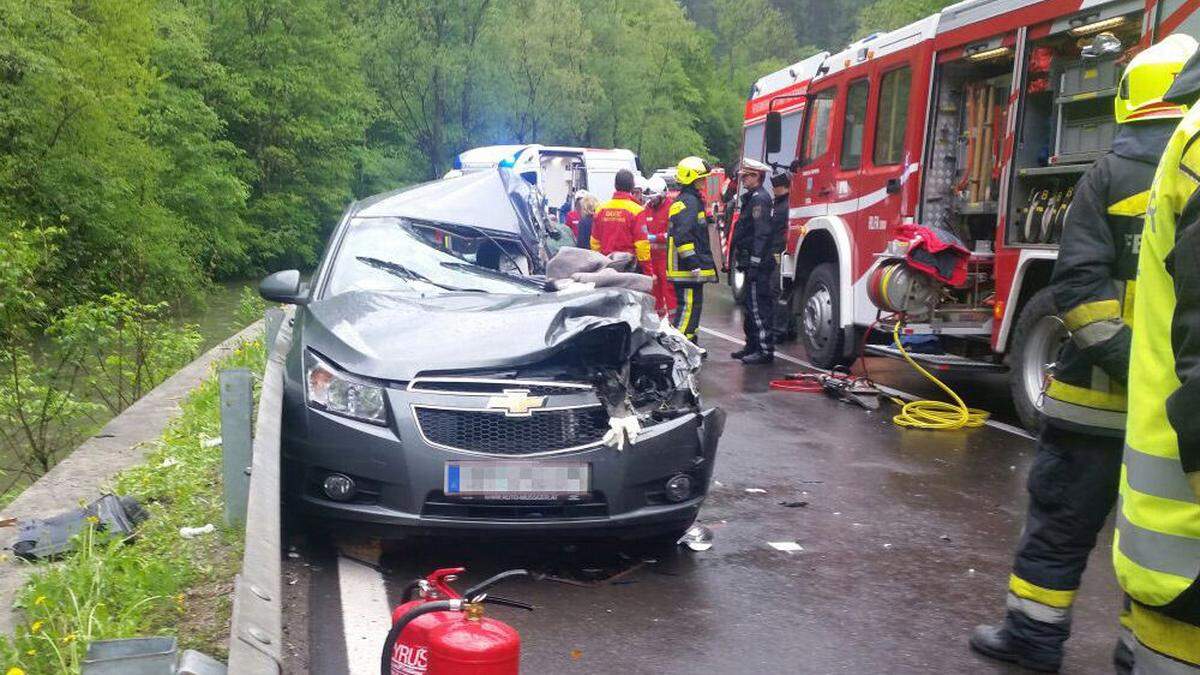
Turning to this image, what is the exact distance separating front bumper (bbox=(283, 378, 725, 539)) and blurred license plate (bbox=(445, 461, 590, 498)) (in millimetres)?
→ 29

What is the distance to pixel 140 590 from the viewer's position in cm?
405

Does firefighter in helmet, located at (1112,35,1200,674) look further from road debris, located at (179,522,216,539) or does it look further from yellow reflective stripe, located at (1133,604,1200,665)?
road debris, located at (179,522,216,539)

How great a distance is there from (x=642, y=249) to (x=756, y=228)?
117 centimetres

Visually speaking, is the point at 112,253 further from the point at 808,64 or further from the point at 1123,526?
the point at 1123,526

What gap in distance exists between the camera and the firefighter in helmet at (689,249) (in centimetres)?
1099

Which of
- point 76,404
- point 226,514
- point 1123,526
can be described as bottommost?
point 76,404

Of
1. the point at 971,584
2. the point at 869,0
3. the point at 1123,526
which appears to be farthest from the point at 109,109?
the point at 869,0

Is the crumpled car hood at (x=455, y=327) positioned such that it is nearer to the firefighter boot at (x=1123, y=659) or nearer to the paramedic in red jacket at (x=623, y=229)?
the firefighter boot at (x=1123, y=659)

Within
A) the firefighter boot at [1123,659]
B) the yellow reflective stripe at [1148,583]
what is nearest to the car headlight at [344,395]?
the firefighter boot at [1123,659]

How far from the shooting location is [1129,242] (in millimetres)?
3785

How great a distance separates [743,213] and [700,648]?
831 centimetres

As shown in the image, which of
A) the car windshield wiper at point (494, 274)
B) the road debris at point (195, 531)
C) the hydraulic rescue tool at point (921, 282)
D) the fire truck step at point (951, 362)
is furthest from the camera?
the fire truck step at point (951, 362)

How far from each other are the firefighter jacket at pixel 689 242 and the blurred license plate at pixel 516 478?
660 cm

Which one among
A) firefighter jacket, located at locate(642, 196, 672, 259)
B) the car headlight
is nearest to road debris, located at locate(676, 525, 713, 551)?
the car headlight
